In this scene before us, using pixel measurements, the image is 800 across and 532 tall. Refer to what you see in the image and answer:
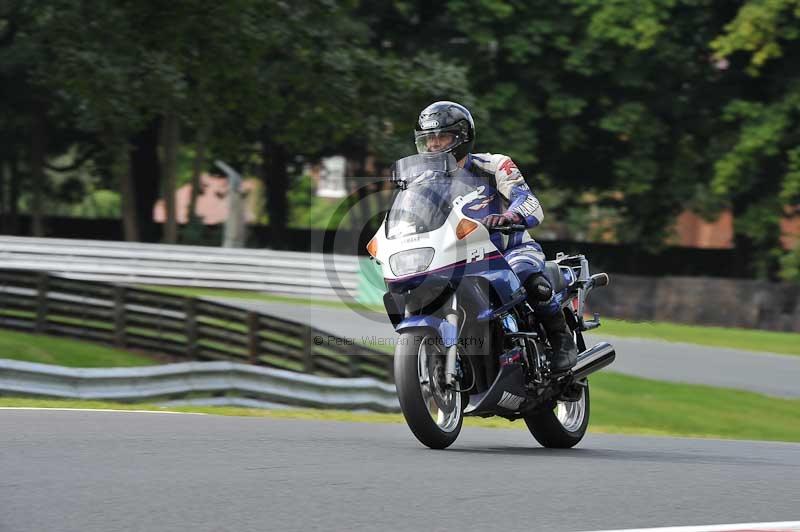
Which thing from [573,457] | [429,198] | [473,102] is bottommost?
[573,457]

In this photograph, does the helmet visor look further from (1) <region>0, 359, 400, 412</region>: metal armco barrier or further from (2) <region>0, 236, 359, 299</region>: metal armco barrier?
(2) <region>0, 236, 359, 299</region>: metal armco barrier

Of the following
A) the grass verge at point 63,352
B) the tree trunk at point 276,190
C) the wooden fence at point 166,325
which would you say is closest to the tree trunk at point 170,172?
the tree trunk at point 276,190

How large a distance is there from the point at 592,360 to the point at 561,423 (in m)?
0.49

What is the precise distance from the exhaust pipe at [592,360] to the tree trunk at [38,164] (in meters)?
27.8

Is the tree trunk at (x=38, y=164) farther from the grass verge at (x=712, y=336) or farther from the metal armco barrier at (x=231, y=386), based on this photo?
the metal armco barrier at (x=231, y=386)

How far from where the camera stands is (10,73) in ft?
105

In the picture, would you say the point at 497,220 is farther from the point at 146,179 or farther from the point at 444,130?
the point at 146,179

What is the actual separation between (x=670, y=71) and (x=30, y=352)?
879 inches

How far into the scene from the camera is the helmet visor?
830 centimetres

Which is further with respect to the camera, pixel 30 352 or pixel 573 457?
pixel 30 352

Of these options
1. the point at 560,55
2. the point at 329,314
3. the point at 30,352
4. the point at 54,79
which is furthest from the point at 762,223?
the point at 30,352

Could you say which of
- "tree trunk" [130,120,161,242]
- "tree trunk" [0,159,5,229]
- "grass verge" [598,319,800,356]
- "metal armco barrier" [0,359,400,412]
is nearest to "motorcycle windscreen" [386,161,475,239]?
"metal armco barrier" [0,359,400,412]

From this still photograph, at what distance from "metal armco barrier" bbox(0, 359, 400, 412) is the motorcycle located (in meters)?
5.27

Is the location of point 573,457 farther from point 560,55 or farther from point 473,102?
point 560,55
